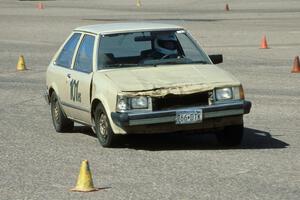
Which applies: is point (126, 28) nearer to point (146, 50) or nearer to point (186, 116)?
point (146, 50)

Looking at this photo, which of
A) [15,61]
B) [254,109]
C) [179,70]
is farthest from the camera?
[15,61]

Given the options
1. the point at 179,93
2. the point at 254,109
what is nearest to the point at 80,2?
the point at 254,109

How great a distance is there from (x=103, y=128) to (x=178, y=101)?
107cm

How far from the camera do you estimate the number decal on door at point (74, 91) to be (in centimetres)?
1212

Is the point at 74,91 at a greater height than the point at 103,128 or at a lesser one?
greater

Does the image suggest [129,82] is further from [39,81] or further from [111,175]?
[39,81]

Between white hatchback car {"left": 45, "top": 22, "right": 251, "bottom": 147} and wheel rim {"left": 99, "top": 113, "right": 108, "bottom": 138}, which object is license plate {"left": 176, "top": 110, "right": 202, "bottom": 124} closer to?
white hatchback car {"left": 45, "top": 22, "right": 251, "bottom": 147}

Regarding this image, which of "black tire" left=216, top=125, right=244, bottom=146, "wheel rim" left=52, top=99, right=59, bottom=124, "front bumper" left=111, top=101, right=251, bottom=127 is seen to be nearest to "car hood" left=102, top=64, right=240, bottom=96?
"front bumper" left=111, top=101, right=251, bottom=127

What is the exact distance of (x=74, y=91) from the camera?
12266 millimetres

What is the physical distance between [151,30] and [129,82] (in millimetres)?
1321

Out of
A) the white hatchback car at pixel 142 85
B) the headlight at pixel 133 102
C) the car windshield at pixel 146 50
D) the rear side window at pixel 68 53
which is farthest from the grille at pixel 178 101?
the rear side window at pixel 68 53

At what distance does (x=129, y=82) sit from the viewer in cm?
1106

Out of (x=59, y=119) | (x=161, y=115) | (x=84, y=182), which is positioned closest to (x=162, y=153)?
(x=161, y=115)

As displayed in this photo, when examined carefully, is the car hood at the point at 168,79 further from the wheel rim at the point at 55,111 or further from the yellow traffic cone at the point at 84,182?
the yellow traffic cone at the point at 84,182
